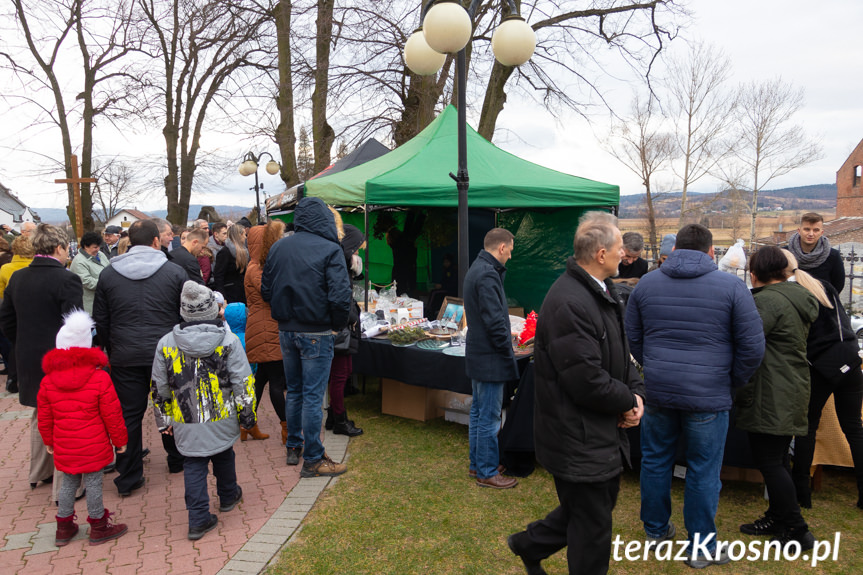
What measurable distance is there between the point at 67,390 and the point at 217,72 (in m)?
18.0

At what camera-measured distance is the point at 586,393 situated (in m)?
2.29

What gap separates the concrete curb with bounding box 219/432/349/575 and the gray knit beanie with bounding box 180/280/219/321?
1287 mm

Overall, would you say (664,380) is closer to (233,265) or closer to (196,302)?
(196,302)

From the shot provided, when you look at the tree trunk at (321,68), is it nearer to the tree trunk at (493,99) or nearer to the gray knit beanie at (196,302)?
the tree trunk at (493,99)

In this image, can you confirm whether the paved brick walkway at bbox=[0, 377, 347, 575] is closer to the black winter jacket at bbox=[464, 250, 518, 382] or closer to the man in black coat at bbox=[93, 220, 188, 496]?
the man in black coat at bbox=[93, 220, 188, 496]

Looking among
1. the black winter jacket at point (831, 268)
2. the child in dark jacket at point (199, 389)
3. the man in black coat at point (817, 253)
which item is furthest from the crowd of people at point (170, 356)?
the black winter jacket at point (831, 268)

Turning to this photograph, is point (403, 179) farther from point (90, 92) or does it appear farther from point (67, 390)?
point (90, 92)

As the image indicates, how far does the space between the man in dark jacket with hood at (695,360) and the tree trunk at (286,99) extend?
1111 centimetres

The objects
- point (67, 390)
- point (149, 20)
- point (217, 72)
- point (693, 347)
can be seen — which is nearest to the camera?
point (693, 347)

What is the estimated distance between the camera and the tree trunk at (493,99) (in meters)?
13.2

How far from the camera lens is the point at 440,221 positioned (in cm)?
893

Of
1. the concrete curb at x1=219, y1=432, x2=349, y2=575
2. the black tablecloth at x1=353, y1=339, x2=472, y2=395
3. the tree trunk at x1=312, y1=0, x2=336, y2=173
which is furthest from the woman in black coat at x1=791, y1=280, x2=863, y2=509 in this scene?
the tree trunk at x1=312, y1=0, x2=336, y2=173

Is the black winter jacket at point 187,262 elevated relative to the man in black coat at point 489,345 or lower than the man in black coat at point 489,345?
elevated

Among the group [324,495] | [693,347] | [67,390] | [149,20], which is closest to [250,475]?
[324,495]
